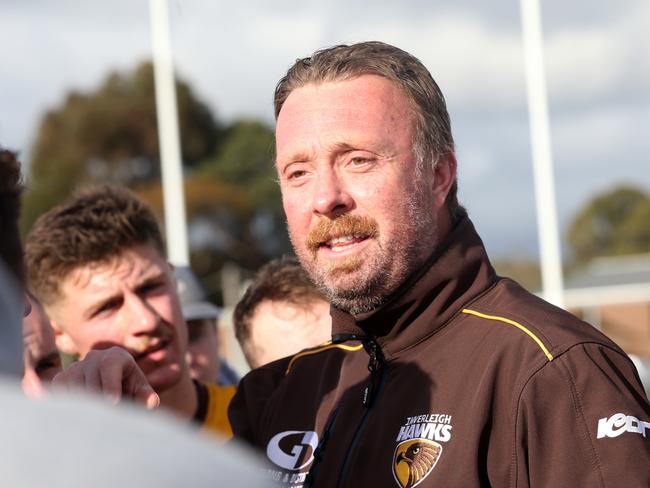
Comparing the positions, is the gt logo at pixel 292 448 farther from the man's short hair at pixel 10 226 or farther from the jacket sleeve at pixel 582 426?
the man's short hair at pixel 10 226

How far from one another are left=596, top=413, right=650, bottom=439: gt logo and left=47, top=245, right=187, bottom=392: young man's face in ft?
6.94

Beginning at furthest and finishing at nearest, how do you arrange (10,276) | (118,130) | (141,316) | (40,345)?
(118,130)
(141,316)
(40,345)
(10,276)

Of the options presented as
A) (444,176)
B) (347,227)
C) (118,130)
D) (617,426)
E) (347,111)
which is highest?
(118,130)

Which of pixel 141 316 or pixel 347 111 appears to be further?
pixel 141 316

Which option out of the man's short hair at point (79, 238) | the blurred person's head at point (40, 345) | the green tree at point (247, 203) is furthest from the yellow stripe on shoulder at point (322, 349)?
the green tree at point (247, 203)

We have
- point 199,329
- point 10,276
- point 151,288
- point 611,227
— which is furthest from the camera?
point 611,227

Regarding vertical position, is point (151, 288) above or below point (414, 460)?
above

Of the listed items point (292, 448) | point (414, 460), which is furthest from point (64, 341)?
point (414, 460)

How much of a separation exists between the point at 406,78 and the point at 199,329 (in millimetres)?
3468

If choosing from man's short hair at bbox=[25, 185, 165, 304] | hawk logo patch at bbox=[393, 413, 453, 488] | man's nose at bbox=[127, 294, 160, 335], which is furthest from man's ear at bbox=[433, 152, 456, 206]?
man's short hair at bbox=[25, 185, 165, 304]

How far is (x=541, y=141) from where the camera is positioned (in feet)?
45.2

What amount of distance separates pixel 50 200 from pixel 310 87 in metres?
37.0

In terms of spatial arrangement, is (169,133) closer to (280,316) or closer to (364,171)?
(280,316)

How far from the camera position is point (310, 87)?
2.78 metres
